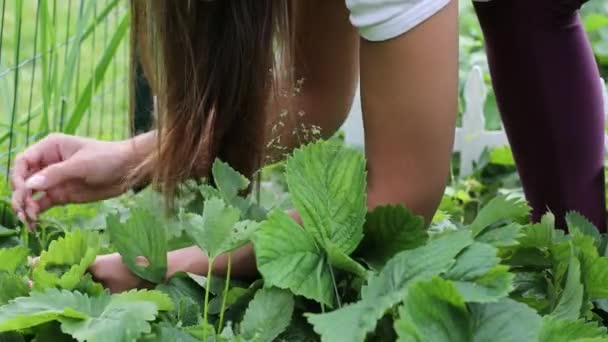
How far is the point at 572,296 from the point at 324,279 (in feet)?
0.73

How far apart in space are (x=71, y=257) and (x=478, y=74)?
1475 mm

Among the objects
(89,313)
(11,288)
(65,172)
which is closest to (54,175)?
(65,172)

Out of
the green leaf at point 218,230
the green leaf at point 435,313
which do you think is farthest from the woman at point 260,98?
Answer: the green leaf at point 435,313

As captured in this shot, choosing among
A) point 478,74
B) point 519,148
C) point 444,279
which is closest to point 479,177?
point 478,74

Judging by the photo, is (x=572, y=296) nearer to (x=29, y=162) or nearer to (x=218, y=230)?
(x=218, y=230)

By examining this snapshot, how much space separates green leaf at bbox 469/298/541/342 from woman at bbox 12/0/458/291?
20 cm

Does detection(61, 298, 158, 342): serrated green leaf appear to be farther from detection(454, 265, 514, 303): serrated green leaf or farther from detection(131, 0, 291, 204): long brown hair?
detection(131, 0, 291, 204): long brown hair

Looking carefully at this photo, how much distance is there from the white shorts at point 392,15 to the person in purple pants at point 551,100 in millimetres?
345

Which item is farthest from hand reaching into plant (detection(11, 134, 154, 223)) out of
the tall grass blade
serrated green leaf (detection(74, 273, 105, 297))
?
serrated green leaf (detection(74, 273, 105, 297))

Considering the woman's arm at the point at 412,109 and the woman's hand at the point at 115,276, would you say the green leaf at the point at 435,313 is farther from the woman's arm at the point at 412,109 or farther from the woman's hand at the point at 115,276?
the woman's hand at the point at 115,276

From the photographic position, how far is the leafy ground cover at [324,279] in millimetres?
853

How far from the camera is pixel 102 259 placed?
1.07 meters

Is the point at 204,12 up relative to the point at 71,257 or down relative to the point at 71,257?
up

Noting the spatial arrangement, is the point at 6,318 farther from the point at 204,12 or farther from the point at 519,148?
→ the point at 519,148
